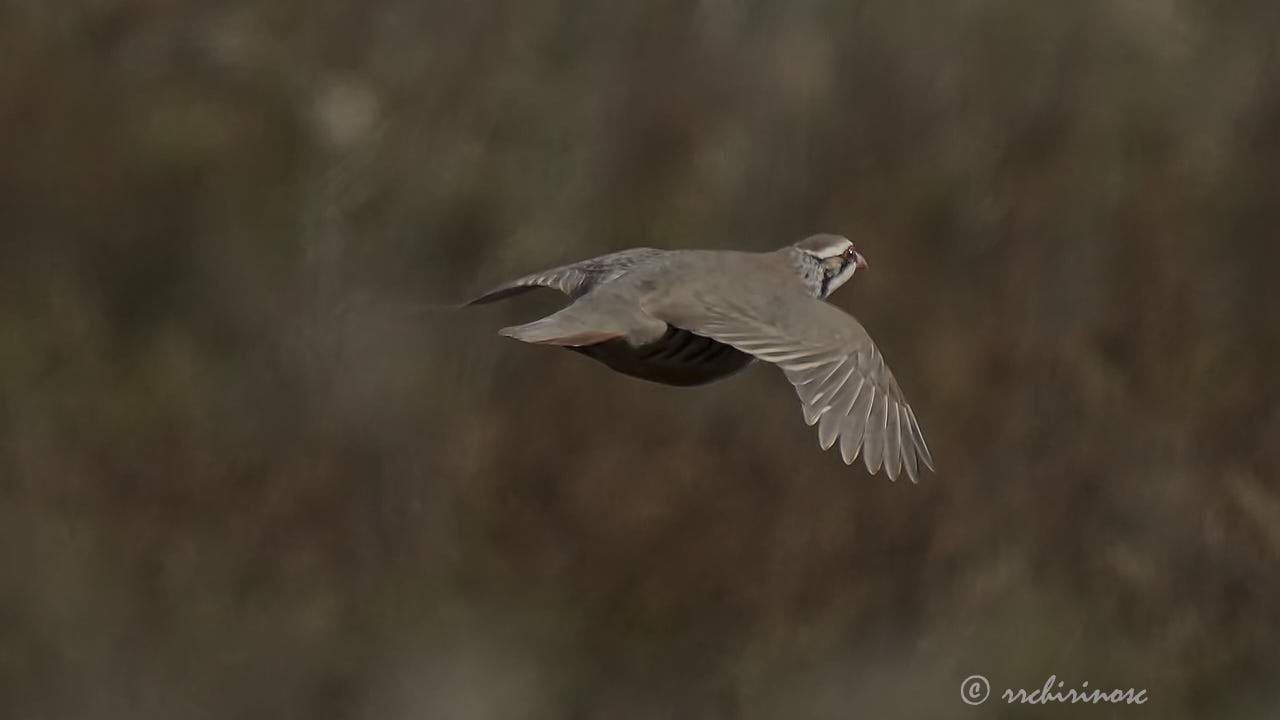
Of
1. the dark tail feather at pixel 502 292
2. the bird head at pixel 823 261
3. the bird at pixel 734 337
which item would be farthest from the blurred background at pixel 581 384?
the bird at pixel 734 337

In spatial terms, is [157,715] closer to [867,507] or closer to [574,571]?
[574,571]

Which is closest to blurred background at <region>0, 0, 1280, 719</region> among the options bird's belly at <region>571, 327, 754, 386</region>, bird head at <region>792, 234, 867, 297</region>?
bird head at <region>792, 234, 867, 297</region>

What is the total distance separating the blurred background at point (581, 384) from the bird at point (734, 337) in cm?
299

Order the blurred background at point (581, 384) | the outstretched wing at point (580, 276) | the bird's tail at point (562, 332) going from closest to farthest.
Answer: the bird's tail at point (562, 332), the outstretched wing at point (580, 276), the blurred background at point (581, 384)

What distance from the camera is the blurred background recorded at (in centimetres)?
660

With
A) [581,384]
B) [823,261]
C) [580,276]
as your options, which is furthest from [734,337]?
[581,384]

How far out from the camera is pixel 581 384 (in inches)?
259

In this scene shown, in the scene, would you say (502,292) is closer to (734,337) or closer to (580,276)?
(580,276)

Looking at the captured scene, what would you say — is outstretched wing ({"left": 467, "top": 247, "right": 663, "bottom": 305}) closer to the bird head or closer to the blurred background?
the bird head

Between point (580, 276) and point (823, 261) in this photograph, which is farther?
point (823, 261)

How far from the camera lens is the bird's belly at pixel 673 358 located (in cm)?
286

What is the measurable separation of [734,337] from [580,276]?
1.71ft

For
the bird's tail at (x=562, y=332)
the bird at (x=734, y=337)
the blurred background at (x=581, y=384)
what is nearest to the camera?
the bird's tail at (x=562, y=332)

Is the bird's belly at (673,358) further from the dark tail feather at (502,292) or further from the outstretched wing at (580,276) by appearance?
the dark tail feather at (502,292)
